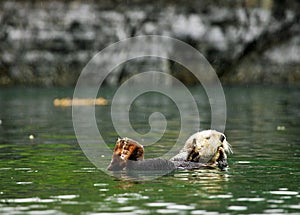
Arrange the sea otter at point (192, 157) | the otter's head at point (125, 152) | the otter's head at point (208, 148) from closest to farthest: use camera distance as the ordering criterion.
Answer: the otter's head at point (125, 152) → the sea otter at point (192, 157) → the otter's head at point (208, 148)

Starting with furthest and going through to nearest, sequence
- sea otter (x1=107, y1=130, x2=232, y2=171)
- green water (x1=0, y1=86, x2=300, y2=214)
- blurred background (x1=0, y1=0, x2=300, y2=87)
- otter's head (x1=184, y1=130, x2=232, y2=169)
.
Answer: blurred background (x1=0, y1=0, x2=300, y2=87) < otter's head (x1=184, y1=130, x2=232, y2=169) < sea otter (x1=107, y1=130, x2=232, y2=171) < green water (x1=0, y1=86, x2=300, y2=214)

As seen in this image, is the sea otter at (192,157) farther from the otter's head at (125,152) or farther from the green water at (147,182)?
the green water at (147,182)

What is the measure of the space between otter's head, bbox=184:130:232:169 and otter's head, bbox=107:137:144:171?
162cm

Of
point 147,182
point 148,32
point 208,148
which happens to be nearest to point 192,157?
point 208,148

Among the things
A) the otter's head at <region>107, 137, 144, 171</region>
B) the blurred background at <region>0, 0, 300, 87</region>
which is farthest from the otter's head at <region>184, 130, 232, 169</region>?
the blurred background at <region>0, 0, 300, 87</region>

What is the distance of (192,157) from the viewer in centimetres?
1795

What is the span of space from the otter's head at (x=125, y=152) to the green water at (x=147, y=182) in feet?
1.24

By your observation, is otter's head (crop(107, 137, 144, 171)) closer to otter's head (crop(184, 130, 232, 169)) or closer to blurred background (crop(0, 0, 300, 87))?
otter's head (crop(184, 130, 232, 169))

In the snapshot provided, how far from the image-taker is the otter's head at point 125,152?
1598 centimetres

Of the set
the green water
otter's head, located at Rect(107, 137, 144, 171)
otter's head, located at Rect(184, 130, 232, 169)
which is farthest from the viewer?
otter's head, located at Rect(184, 130, 232, 169)

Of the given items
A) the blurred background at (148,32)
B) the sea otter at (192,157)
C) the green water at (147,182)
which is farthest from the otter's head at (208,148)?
the blurred background at (148,32)

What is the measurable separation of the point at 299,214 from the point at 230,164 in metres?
5.99

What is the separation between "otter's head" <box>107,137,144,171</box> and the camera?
1598 centimetres

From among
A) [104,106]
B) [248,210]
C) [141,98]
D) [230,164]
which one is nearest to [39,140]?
[230,164]
